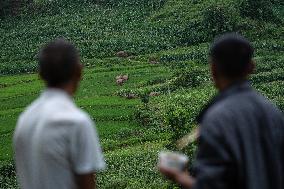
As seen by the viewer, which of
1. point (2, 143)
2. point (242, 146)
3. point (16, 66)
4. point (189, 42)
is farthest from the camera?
point (189, 42)

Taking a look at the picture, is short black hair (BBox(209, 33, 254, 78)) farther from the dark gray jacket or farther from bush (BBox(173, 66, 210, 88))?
bush (BBox(173, 66, 210, 88))

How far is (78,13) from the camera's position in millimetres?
57188

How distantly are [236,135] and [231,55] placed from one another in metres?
0.58

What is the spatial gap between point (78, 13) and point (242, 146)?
54536mm

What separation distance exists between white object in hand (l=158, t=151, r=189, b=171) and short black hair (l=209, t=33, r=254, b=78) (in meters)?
0.68

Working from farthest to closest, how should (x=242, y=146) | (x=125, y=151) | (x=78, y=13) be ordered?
(x=78, y=13) → (x=125, y=151) → (x=242, y=146)

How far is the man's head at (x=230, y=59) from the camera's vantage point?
3973 mm

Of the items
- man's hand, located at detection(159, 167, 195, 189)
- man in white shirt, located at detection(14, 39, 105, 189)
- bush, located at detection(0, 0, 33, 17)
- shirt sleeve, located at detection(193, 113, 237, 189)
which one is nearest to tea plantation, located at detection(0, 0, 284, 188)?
bush, located at detection(0, 0, 33, 17)

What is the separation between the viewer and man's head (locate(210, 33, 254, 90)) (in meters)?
3.97

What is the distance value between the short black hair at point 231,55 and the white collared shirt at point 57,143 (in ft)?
3.26

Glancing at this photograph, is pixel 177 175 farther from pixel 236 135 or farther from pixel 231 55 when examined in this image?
pixel 231 55

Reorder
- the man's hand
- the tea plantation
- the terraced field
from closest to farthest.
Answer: the man's hand
the terraced field
the tea plantation

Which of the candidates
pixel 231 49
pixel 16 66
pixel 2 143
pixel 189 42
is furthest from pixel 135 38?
pixel 231 49

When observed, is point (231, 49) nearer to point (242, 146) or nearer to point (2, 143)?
point (242, 146)
